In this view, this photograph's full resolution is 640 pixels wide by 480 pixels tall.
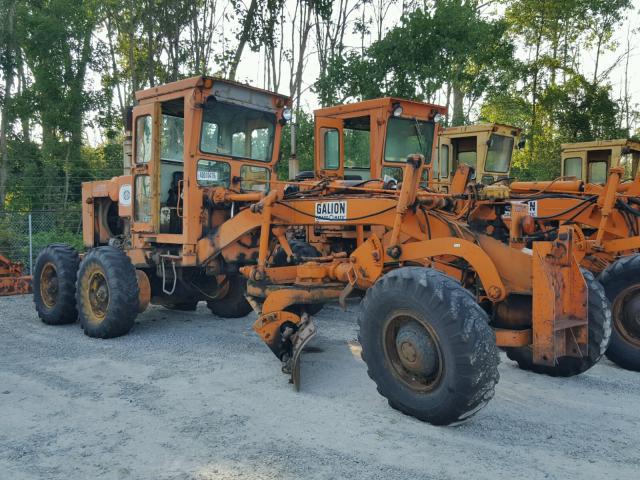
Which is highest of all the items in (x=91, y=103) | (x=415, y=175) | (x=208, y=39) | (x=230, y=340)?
(x=208, y=39)

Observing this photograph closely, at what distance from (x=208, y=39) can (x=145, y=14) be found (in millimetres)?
2269

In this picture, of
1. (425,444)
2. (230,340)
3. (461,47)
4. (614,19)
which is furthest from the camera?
(614,19)

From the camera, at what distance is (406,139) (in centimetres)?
847

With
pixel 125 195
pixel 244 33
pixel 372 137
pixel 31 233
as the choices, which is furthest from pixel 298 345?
pixel 244 33

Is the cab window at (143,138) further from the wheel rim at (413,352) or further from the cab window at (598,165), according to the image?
the cab window at (598,165)

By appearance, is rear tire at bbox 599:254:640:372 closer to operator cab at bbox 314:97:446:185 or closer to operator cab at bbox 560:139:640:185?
operator cab at bbox 314:97:446:185

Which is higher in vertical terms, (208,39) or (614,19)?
(614,19)

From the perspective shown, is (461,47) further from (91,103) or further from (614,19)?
(614,19)

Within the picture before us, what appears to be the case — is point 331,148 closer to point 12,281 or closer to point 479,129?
point 479,129

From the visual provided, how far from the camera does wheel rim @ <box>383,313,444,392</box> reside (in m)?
4.12

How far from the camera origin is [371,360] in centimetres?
445

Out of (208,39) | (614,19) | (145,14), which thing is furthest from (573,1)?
(145,14)

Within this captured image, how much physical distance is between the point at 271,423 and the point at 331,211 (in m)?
2.22

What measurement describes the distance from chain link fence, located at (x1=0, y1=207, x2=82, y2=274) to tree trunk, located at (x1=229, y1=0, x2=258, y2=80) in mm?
7738
